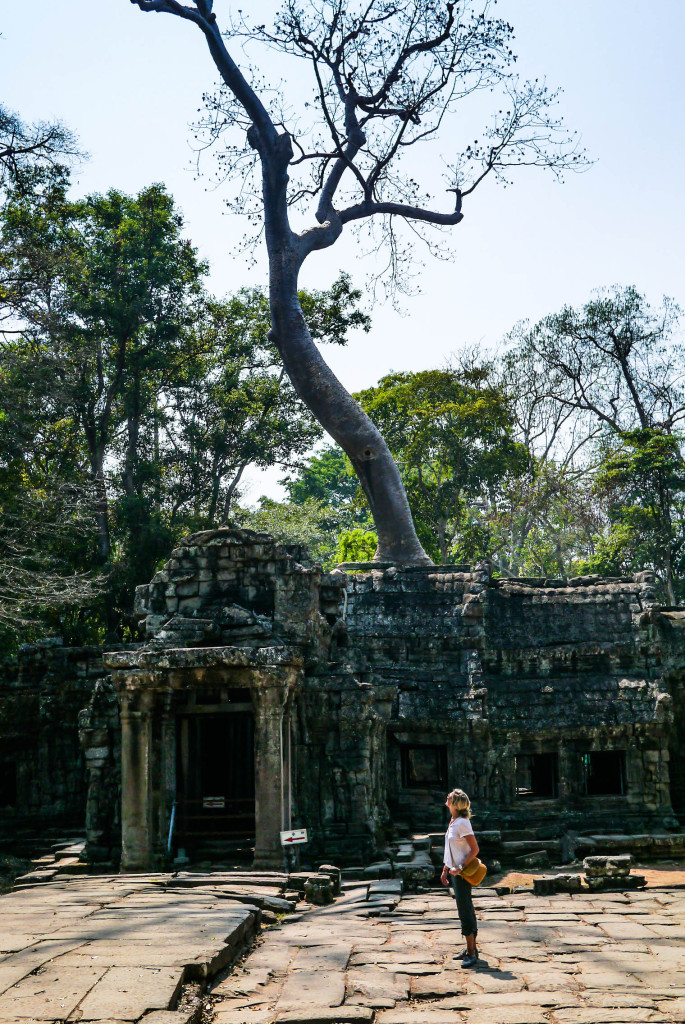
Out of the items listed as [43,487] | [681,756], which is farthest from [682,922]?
[43,487]

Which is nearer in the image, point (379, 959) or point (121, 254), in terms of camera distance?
point (379, 959)

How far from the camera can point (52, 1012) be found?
5805mm

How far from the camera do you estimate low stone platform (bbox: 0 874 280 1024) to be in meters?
5.94

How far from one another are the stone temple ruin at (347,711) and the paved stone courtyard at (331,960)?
318 centimetres

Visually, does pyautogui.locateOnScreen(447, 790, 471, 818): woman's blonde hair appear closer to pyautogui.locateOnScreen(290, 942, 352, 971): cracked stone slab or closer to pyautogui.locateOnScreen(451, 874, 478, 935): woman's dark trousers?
pyautogui.locateOnScreen(451, 874, 478, 935): woman's dark trousers

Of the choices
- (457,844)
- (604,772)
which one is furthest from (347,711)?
(604,772)

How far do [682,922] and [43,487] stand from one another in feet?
59.0

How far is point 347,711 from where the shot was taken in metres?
14.4

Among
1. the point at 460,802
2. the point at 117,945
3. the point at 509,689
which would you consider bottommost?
the point at 117,945

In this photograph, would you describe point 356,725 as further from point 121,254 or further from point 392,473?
point 121,254

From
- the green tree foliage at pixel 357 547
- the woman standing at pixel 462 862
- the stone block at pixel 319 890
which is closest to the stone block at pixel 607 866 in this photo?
the stone block at pixel 319 890

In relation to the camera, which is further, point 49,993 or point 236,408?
point 236,408

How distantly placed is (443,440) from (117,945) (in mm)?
26814

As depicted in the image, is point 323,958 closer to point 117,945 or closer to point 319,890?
point 117,945
